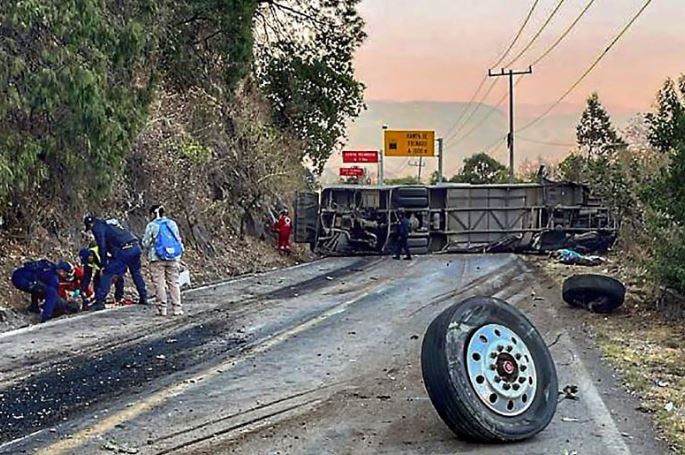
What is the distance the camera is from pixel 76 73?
11969mm

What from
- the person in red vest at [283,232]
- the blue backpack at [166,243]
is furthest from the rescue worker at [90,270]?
the person in red vest at [283,232]

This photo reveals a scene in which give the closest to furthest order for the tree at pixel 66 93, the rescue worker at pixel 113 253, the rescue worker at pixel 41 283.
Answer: the tree at pixel 66 93 → the rescue worker at pixel 41 283 → the rescue worker at pixel 113 253

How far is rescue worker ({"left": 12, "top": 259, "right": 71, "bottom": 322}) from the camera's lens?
12.0 meters

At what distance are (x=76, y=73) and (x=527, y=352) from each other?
8.18 meters

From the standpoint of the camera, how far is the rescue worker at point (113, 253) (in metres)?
12.9

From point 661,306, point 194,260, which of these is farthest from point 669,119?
point 194,260

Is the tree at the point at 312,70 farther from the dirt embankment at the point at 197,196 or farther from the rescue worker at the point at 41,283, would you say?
the rescue worker at the point at 41,283

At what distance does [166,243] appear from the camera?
12352 mm

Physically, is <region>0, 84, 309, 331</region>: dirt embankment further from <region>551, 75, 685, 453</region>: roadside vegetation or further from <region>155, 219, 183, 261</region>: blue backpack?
<region>551, 75, 685, 453</region>: roadside vegetation

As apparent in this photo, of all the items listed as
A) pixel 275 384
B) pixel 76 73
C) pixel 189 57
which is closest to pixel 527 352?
pixel 275 384

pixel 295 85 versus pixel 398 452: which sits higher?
pixel 295 85

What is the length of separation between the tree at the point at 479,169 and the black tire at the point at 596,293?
6185cm

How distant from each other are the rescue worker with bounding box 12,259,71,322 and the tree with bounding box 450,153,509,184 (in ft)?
210

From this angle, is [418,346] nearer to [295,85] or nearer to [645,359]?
[645,359]
